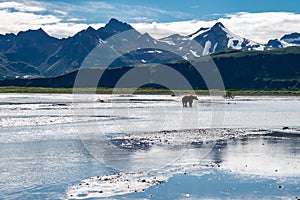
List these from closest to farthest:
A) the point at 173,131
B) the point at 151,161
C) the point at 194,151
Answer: the point at 151,161 → the point at 194,151 → the point at 173,131

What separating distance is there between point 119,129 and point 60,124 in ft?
31.6

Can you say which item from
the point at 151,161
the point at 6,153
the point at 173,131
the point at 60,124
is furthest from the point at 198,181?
the point at 60,124

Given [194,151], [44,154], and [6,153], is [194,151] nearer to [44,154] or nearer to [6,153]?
[44,154]

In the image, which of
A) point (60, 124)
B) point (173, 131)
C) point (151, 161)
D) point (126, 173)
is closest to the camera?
point (126, 173)

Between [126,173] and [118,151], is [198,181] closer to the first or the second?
[126,173]

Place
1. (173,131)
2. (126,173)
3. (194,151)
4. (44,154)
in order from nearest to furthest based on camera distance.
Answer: (126,173) < (44,154) < (194,151) < (173,131)

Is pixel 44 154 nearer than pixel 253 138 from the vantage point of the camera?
Yes

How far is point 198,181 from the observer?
→ 26.7m

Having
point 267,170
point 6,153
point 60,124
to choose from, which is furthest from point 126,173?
point 60,124

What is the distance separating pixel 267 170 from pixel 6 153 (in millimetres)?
19071

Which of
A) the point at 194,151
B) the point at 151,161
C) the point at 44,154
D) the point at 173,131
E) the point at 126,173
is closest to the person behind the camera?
the point at 126,173

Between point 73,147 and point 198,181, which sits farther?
point 73,147

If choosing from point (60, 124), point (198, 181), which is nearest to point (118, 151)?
point (198, 181)

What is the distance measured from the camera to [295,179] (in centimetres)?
2720
